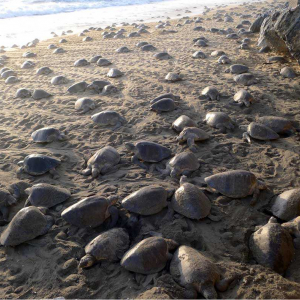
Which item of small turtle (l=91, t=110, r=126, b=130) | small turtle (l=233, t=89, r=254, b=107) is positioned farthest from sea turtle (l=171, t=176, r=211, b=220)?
small turtle (l=233, t=89, r=254, b=107)

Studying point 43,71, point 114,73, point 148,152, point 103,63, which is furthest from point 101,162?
point 43,71

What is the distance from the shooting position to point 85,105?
16.8ft

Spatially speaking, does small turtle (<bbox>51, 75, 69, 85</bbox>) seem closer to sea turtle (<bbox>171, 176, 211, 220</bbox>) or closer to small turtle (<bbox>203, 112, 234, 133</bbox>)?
small turtle (<bbox>203, 112, 234, 133</bbox>)

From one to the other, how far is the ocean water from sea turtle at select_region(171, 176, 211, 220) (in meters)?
12.2

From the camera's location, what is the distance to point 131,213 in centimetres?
277

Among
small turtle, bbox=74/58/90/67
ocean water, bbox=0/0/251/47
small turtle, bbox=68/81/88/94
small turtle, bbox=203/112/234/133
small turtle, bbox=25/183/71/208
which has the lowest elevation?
small turtle, bbox=25/183/71/208

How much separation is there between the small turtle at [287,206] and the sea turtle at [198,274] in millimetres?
974

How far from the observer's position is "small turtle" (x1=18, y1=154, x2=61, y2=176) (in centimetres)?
344

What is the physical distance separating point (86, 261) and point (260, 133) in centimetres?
298

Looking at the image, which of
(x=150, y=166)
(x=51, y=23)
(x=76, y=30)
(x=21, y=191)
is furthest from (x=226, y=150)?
(x=51, y=23)

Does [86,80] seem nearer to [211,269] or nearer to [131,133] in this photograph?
[131,133]

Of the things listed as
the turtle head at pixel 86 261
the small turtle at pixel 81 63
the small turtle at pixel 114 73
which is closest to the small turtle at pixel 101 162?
the turtle head at pixel 86 261

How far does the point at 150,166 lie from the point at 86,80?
4013mm

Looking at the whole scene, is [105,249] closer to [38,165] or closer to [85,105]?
[38,165]
